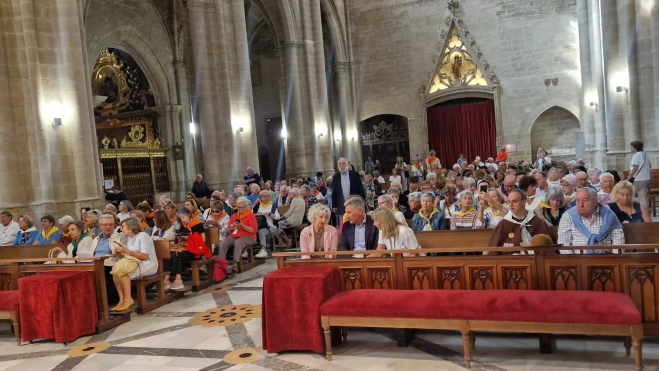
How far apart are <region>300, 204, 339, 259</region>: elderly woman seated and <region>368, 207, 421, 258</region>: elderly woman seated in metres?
0.50

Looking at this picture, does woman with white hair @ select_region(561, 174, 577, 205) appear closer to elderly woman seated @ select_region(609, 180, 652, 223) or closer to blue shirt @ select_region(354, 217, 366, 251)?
elderly woman seated @ select_region(609, 180, 652, 223)

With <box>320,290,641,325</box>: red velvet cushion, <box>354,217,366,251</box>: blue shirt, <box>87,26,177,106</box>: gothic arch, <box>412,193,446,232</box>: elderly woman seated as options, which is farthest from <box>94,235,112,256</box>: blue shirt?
<box>87,26,177,106</box>: gothic arch

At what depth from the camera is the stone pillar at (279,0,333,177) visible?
1791 centimetres

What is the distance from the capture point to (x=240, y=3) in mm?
13977

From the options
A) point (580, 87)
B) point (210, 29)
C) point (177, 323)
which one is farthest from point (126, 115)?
point (580, 87)

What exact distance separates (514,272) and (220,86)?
10.8 meters

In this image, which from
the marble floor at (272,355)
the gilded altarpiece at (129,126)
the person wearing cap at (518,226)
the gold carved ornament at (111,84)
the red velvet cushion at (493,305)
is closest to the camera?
the red velvet cushion at (493,305)

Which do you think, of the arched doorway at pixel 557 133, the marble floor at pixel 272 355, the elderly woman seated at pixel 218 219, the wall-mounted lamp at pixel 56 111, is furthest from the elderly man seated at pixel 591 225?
the arched doorway at pixel 557 133

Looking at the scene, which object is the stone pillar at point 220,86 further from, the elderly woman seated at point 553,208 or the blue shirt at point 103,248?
the elderly woman seated at point 553,208

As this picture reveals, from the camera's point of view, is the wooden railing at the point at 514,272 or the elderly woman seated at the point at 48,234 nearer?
the wooden railing at the point at 514,272

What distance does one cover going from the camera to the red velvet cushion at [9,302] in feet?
17.6

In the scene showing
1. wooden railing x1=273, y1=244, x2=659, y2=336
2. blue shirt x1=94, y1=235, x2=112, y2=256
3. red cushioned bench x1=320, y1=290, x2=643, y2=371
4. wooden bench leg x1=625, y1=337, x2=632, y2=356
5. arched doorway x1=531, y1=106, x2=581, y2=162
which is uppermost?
arched doorway x1=531, y1=106, x2=581, y2=162

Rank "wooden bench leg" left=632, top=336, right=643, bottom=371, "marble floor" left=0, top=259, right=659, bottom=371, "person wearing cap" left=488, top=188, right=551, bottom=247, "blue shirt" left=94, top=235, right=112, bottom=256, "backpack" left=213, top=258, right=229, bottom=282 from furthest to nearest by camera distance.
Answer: "backpack" left=213, top=258, right=229, bottom=282 < "blue shirt" left=94, top=235, right=112, bottom=256 < "person wearing cap" left=488, top=188, right=551, bottom=247 < "marble floor" left=0, top=259, right=659, bottom=371 < "wooden bench leg" left=632, top=336, right=643, bottom=371

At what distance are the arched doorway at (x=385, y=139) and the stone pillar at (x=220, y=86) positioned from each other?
10112 millimetres
